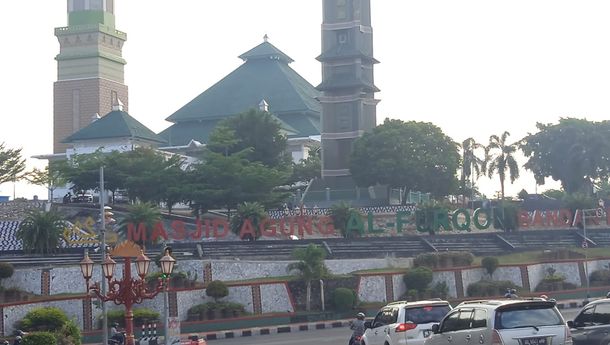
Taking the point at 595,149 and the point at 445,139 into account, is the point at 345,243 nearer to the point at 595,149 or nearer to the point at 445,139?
the point at 445,139

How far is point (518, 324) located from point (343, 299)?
31442 mm

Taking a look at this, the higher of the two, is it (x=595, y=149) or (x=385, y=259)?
Result: (x=595, y=149)

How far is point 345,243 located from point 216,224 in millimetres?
7658

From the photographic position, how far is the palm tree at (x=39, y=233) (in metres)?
56.5

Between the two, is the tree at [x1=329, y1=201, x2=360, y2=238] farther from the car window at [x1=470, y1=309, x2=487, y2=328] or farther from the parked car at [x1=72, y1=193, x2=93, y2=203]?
the car window at [x1=470, y1=309, x2=487, y2=328]

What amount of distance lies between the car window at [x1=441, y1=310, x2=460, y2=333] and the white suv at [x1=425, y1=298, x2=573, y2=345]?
813 mm

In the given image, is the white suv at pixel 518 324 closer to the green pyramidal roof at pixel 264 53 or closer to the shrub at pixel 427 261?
the shrub at pixel 427 261

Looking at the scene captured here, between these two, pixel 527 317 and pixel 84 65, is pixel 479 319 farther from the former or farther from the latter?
pixel 84 65

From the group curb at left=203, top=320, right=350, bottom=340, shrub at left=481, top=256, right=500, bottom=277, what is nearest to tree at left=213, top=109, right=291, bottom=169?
shrub at left=481, top=256, right=500, bottom=277

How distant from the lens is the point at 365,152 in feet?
258

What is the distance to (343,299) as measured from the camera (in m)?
52.7

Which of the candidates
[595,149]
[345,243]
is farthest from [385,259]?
[595,149]

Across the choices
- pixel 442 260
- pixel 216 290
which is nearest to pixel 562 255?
pixel 442 260

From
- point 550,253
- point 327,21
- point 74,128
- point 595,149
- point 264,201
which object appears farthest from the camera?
point 74,128
